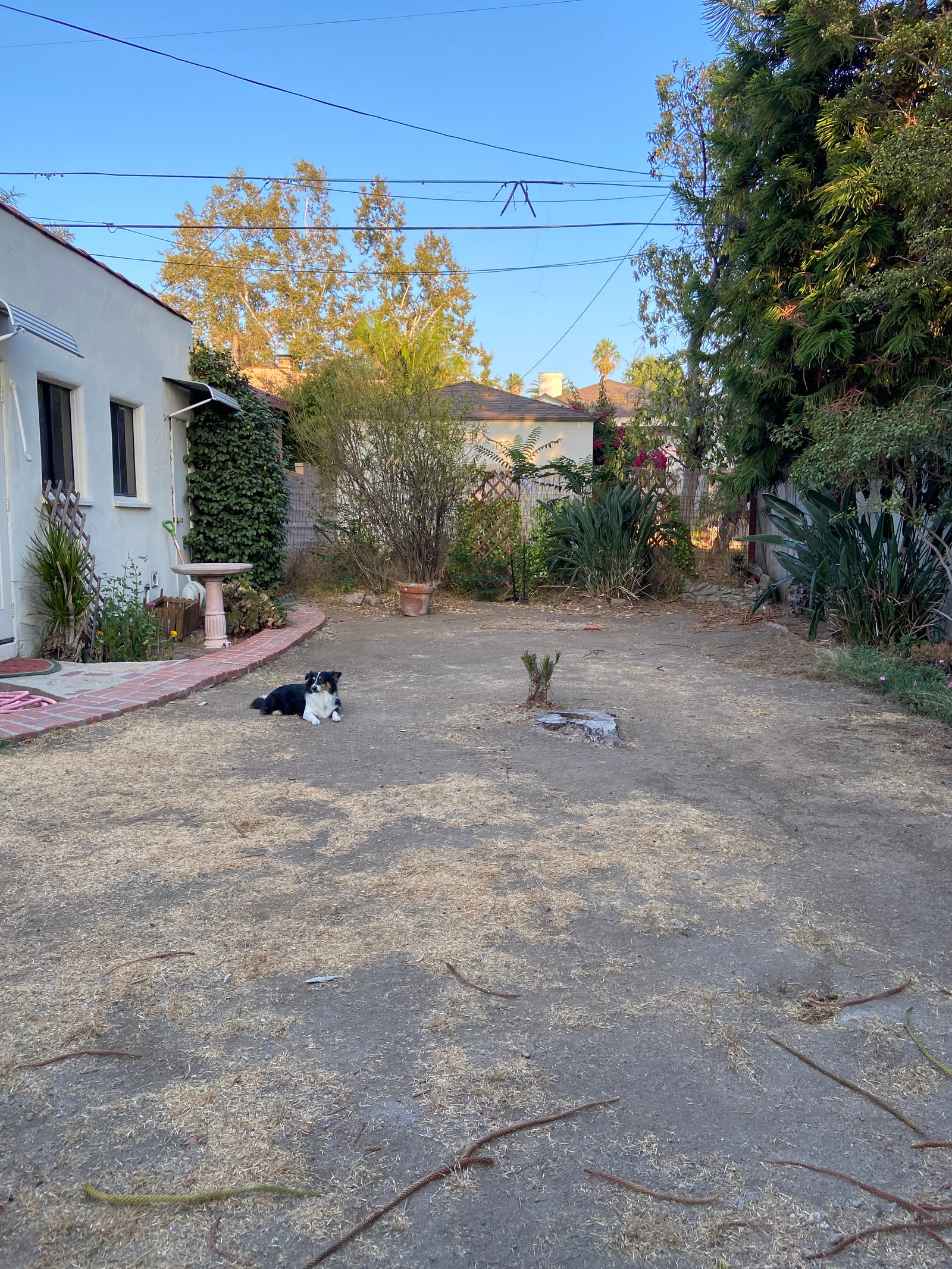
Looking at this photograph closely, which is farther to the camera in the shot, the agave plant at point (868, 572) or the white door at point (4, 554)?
the agave plant at point (868, 572)

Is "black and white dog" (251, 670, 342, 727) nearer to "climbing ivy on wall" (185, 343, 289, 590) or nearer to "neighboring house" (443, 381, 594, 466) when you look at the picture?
"climbing ivy on wall" (185, 343, 289, 590)

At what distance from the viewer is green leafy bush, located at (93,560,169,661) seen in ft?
23.0

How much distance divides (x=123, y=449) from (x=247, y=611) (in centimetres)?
205

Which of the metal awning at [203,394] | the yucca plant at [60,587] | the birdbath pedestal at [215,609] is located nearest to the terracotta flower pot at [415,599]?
the metal awning at [203,394]

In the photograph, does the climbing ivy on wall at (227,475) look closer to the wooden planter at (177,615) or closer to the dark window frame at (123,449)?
the dark window frame at (123,449)

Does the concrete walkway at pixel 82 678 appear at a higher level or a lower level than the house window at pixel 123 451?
lower

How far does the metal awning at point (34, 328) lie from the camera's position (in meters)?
5.89

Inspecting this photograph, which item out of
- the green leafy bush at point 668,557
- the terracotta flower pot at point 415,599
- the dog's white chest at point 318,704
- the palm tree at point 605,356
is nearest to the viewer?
the dog's white chest at point 318,704

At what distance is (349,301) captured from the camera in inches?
1053

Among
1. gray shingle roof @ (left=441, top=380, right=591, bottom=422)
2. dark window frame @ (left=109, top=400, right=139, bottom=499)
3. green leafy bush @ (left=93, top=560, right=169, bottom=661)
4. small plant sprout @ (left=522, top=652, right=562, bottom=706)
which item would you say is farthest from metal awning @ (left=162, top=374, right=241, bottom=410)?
gray shingle roof @ (left=441, top=380, right=591, bottom=422)

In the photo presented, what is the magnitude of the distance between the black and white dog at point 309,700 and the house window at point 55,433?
9.99ft

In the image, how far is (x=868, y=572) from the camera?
23.4ft

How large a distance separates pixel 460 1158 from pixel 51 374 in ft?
23.1

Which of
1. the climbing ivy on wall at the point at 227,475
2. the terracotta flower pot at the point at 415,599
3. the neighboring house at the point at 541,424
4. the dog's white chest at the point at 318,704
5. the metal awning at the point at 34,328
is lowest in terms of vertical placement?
the dog's white chest at the point at 318,704
